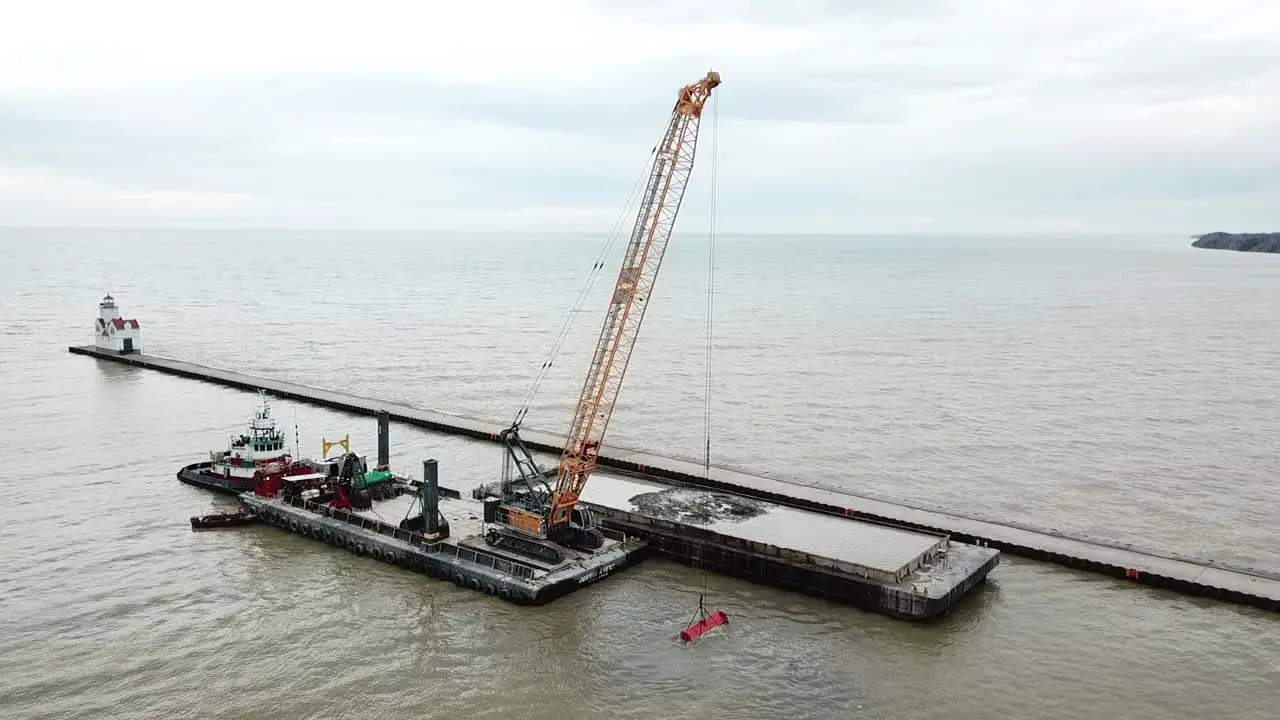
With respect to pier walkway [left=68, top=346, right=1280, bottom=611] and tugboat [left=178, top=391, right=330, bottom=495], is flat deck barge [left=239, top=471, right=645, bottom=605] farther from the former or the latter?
pier walkway [left=68, top=346, right=1280, bottom=611]

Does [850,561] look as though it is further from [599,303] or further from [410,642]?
[599,303]

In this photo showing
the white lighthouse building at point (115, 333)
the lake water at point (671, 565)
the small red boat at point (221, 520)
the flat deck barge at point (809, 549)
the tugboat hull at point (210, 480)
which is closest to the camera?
the lake water at point (671, 565)

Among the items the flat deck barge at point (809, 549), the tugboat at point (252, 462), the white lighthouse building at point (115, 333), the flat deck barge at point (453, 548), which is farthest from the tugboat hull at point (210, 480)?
the white lighthouse building at point (115, 333)

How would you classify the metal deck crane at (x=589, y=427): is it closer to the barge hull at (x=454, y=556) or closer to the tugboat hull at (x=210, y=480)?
the barge hull at (x=454, y=556)

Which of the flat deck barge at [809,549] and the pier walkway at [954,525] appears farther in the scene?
the pier walkway at [954,525]

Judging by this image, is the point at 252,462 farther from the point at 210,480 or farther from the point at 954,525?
the point at 954,525

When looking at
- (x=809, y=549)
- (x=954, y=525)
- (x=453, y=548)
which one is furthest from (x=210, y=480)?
(x=954, y=525)

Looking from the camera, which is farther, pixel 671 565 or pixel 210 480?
pixel 210 480

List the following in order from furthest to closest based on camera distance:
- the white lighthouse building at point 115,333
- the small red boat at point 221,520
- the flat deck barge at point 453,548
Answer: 1. the white lighthouse building at point 115,333
2. the small red boat at point 221,520
3. the flat deck barge at point 453,548
